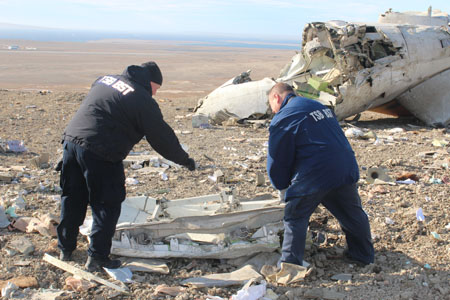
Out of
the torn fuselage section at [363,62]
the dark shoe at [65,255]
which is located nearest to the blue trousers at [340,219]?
the dark shoe at [65,255]

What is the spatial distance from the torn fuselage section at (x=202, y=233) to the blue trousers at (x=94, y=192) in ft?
1.06

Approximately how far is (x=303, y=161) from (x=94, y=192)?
5.20ft

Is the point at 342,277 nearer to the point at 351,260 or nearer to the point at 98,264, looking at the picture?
the point at 351,260

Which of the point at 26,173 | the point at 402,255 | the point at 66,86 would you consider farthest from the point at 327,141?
the point at 66,86

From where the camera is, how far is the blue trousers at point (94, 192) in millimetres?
3412

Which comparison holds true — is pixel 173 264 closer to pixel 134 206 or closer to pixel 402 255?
pixel 134 206

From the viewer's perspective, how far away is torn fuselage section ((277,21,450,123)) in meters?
10.1

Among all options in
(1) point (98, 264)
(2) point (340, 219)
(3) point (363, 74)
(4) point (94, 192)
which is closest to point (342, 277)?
(2) point (340, 219)

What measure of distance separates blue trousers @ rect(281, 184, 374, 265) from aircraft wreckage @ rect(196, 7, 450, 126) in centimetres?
648

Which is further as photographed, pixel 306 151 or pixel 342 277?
pixel 342 277

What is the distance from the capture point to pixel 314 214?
4.89 metres

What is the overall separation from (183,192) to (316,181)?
2545 millimetres

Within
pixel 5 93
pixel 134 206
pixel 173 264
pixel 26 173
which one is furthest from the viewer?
pixel 5 93

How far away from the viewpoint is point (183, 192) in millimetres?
5680
